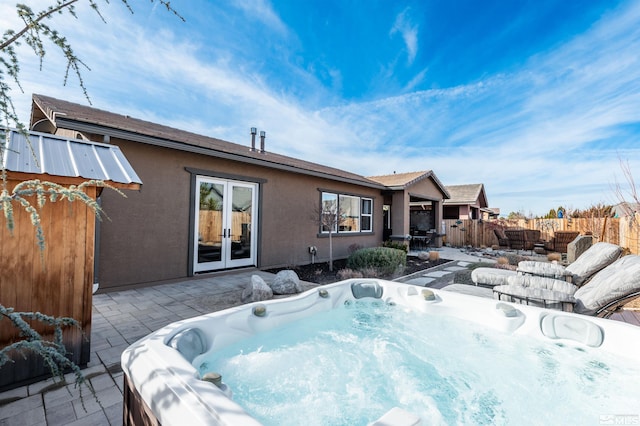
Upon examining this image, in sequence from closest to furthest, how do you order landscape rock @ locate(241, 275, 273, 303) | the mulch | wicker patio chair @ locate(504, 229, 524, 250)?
landscape rock @ locate(241, 275, 273, 303) → the mulch → wicker patio chair @ locate(504, 229, 524, 250)

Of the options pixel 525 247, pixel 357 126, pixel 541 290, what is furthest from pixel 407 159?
pixel 541 290

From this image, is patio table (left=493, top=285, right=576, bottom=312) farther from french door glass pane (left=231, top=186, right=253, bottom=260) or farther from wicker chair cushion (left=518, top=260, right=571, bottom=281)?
french door glass pane (left=231, top=186, right=253, bottom=260)

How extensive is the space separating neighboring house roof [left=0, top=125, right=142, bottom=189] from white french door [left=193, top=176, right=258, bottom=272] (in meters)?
3.49

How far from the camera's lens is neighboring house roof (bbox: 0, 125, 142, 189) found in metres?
2.39

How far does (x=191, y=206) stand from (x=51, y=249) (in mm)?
3794

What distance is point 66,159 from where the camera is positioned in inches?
105

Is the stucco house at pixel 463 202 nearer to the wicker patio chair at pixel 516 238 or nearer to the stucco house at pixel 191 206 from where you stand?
the wicker patio chair at pixel 516 238

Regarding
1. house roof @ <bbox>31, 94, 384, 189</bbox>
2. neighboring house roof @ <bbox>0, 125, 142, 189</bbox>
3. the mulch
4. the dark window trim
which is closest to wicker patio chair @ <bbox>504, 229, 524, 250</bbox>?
the mulch

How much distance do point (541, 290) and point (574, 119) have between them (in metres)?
8.47

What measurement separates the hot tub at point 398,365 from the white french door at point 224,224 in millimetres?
3644

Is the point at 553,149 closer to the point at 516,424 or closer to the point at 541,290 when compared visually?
the point at 541,290

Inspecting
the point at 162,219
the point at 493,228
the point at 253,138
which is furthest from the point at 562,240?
the point at 162,219

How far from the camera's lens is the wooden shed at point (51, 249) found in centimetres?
238

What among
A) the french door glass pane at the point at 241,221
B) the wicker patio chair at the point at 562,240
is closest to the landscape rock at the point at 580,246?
the wicker patio chair at the point at 562,240
